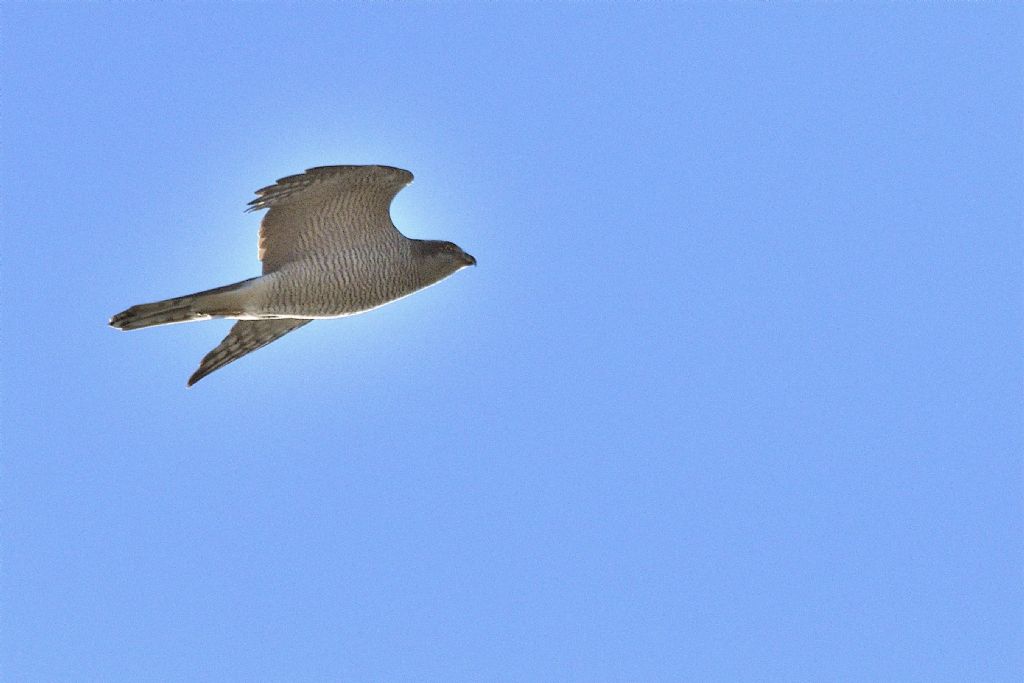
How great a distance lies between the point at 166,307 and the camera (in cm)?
1023

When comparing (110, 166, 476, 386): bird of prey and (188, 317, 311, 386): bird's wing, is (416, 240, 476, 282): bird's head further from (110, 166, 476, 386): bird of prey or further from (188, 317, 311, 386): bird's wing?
(188, 317, 311, 386): bird's wing

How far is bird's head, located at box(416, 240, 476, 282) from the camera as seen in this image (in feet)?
37.5

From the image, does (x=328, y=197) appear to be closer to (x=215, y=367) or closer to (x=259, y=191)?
(x=259, y=191)

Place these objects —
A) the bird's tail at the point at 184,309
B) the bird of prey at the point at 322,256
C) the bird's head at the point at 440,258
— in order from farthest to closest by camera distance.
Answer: the bird's head at the point at 440,258
the bird of prey at the point at 322,256
the bird's tail at the point at 184,309

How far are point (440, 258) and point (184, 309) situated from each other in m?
2.56

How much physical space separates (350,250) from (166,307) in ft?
5.72

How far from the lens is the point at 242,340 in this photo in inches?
458

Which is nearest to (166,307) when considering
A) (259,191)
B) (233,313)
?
(233,313)

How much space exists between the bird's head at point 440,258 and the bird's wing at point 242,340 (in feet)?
4.31

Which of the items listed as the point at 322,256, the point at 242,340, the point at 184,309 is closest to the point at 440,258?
the point at 322,256

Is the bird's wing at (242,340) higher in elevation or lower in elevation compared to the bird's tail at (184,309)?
higher

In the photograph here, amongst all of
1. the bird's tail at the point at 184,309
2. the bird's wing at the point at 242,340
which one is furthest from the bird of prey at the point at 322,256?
the bird's wing at the point at 242,340

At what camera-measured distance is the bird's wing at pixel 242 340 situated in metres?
11.5

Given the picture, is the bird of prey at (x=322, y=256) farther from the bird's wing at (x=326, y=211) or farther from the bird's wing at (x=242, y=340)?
the bird's wing at (x=242, y=340)
